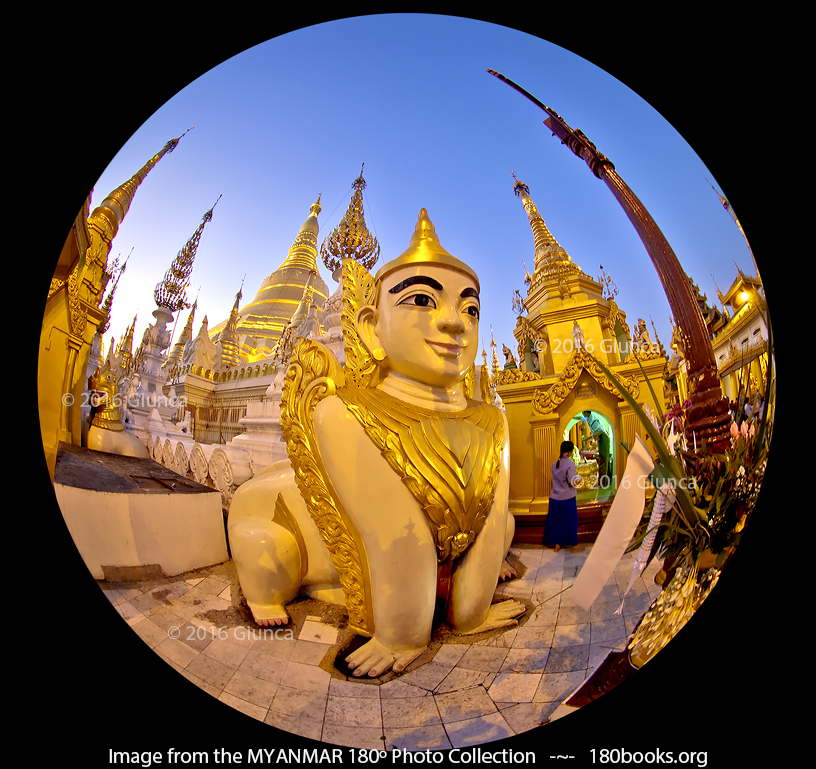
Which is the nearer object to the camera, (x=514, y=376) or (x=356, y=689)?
(x=356, y=689)

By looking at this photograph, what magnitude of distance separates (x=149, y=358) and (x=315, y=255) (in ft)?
2.34

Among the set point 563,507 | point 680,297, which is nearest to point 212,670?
point 563,507

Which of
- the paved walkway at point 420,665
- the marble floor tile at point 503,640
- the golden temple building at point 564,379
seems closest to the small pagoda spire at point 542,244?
the golden temple building at point 564,379

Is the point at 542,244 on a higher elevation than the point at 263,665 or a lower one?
higher

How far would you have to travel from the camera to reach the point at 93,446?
1.40 meters

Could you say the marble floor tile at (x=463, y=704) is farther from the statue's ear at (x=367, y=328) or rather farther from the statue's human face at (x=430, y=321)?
the statue's ear at (x=367, y=328)

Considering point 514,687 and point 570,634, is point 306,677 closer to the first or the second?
point 514,687

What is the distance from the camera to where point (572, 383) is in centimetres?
127

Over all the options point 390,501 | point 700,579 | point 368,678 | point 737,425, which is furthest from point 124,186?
point 700,579

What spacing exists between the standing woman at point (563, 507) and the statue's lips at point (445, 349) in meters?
0.48

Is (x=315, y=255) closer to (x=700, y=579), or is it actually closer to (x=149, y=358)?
(x=149, y=358)

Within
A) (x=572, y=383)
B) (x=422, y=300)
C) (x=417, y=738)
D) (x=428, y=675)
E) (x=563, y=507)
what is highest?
(x=422, y=300)

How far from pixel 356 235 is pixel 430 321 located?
40cm

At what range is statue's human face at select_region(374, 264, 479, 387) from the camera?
1167mm
